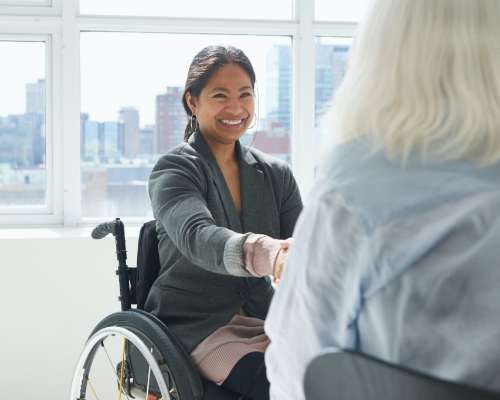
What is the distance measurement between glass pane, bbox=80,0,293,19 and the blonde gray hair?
7.95 feet

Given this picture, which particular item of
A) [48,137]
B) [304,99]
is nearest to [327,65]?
[304,99]

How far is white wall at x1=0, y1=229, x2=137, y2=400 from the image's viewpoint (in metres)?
3.06

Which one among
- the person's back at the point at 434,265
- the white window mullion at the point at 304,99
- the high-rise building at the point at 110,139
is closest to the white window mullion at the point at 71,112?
the high-rise building at the point at 110,139

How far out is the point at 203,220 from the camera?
1.64 m

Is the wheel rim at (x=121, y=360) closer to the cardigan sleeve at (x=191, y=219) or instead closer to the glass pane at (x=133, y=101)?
the cardigan sleeve at (x=191, y=219)

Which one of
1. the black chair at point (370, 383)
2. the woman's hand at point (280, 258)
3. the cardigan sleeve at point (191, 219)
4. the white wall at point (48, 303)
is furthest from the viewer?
the white wall at point (48, 303)

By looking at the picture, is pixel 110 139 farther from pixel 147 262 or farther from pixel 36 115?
pixel 147 262

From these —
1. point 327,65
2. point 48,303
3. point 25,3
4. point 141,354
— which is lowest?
point 48,303

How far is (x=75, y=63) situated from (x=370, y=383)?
265 cm

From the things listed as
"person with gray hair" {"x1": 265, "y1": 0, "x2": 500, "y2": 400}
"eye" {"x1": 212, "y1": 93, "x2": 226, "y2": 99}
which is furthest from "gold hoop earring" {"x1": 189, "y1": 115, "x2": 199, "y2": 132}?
"person with gray hair" {"x1": 265, "y1": 0, "x2": 500, "y2": 400}

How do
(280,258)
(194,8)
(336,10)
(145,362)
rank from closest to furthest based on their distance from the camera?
(280,258)
(145,362)
(194,8)
(336,10)

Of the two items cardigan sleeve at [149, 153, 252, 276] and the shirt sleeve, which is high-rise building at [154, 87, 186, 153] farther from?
the shirt sleeve

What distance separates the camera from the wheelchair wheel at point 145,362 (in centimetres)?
166

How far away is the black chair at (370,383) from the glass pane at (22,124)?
A: 265 cm
